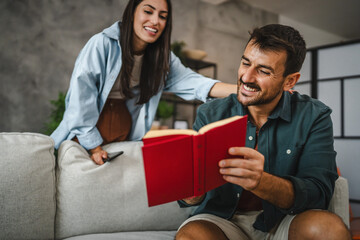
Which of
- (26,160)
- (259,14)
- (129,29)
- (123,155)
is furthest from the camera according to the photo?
(259,14)

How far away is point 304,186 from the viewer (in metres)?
0.89

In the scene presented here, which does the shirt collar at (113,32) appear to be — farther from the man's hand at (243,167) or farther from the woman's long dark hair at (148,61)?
the man's hand at (243,167)

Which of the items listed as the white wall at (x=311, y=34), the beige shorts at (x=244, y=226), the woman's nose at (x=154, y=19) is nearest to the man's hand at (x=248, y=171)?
the beige shorts at (x=244, y=226)

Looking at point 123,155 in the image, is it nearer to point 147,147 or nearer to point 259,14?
point 147,147

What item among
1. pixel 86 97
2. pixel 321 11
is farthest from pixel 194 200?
pixel 321 11

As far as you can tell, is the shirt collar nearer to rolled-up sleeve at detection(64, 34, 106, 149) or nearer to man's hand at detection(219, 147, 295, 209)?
rolled-up sleeve at detection(64, 34, 106, 149)

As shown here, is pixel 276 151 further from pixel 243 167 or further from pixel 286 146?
pixel 243 167

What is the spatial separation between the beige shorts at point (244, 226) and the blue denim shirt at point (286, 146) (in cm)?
3

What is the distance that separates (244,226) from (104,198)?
0.63 m

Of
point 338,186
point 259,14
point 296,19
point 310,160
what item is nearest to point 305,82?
point 338,186

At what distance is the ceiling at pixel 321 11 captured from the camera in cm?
519

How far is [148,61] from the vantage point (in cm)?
176

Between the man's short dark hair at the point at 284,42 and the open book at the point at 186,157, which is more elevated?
the man's short dark hair at the point at 284,42

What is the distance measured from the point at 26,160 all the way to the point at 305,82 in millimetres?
2529
